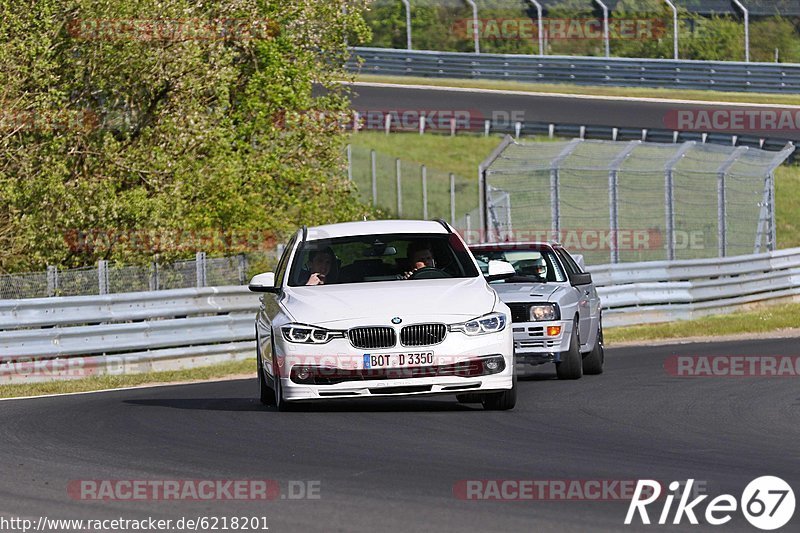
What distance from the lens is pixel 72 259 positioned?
22.7 m

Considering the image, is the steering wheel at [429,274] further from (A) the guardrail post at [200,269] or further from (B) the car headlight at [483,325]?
(A) the guardrail post at [200,269]

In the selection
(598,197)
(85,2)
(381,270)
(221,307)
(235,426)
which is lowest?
(598,197)

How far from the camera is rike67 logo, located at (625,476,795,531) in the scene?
702cm

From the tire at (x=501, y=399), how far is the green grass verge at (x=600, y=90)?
110ft

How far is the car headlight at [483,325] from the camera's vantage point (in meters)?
11.7

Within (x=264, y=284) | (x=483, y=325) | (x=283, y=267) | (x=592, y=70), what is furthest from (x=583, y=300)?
(x=592, y=70)

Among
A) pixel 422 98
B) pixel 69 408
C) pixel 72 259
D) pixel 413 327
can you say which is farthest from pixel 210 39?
pixel 422 98

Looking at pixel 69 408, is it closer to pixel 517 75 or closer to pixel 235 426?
pixel 235 426

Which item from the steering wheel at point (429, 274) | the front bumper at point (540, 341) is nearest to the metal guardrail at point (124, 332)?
the front bumper at point (540, 341)

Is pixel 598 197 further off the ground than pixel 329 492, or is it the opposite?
pixel 329 492

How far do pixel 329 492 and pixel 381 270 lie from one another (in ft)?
16.2

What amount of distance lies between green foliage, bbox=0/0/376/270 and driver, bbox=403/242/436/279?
30.6 feet

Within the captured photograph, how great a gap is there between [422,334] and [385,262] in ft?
4.74

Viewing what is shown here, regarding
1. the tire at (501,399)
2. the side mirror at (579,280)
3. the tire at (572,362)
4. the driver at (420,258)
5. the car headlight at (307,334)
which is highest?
the driver at (420,258)
